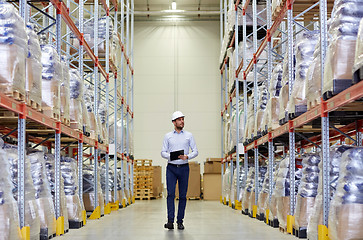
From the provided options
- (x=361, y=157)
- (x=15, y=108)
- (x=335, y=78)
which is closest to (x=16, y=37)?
(x=15, y=108)

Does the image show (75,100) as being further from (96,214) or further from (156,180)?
(156,180)

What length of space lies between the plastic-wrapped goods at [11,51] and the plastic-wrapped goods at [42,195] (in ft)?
5.28

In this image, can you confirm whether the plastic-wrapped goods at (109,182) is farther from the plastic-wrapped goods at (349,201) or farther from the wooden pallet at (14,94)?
the plastic-wrapped goods at (349,201)

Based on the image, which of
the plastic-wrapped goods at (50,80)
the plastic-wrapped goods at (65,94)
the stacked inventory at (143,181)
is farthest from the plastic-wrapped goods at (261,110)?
the stacked inventory at (143,181)

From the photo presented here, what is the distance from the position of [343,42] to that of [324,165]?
1.43m

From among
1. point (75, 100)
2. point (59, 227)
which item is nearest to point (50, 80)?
point (75, 100)

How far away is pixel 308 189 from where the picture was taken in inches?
258

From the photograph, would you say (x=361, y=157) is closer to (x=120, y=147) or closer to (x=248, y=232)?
(x=248, y=232)

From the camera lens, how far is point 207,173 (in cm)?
1931

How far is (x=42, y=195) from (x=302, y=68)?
3.94 m

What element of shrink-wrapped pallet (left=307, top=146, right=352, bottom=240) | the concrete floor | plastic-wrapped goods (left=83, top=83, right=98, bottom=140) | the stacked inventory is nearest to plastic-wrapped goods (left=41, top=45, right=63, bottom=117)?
the concrete floor

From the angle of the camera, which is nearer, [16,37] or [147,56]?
[16,37]

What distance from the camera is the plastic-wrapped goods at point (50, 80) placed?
6.96 meters

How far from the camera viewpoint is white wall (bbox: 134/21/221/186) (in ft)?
78.2
